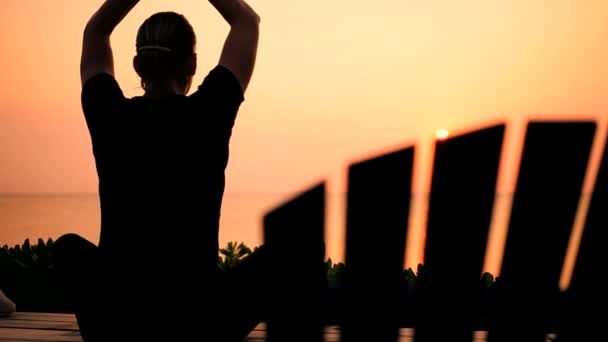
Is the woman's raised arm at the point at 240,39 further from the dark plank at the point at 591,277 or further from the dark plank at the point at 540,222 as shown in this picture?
the dark plank at the point at 591,277

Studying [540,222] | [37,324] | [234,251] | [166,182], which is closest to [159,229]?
[166,182]

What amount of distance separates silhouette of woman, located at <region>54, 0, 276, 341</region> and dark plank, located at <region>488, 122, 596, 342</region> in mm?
710

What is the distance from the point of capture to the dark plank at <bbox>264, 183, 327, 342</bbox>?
5.48 ft

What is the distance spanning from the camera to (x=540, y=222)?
5.35ft

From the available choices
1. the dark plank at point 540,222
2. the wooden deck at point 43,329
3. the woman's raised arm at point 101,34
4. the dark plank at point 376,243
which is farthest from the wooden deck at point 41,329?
the woman's raised arm at point 101,34

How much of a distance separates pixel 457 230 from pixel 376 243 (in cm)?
19

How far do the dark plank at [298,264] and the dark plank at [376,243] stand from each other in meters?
0.07

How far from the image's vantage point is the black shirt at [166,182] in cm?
202

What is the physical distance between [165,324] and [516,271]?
1.01 metres

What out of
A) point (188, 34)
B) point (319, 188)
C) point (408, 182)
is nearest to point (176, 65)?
point (188, 34)

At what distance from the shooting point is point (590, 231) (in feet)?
5.34

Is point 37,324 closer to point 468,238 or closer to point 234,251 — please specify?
point 468,238

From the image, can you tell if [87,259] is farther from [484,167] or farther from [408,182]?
[484,167]

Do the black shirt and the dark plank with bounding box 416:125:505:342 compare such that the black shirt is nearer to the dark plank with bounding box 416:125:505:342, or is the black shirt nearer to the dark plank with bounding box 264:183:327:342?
the dark plank with bounding box 264:183:327:342
